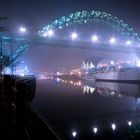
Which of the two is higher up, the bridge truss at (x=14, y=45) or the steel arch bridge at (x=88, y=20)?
the steel arch bridge at (x=88, y=20)

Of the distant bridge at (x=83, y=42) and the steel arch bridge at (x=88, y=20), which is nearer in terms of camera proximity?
the distant bridge at (x=83, y=42)

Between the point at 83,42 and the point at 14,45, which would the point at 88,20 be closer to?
the point at 83,42

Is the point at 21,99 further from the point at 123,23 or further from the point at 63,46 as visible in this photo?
the point at 123,23

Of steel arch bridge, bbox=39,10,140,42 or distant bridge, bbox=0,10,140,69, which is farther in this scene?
steel arch bridge, bbox=39,10,140,42

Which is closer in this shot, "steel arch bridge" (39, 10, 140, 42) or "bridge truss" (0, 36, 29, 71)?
"bridge truss" (0, 36, 29, 71)

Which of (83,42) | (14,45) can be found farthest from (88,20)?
(14,45)

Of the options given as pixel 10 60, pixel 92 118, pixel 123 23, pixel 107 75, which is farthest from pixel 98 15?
pixel 92 118

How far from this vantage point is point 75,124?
13273 mm

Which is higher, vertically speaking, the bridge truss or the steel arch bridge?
the steel arch bridge

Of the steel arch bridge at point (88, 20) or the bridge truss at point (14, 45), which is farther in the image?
the steel arch bridge at point (88, 20)

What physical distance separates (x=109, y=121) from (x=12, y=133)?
27.7ft

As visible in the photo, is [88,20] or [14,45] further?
[88,20]

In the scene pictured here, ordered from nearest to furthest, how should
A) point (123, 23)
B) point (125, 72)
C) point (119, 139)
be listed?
point (119, 139)
point (125, 72)
point (123, 23)

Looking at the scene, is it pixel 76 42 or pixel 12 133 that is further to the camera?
pixel 76 42
